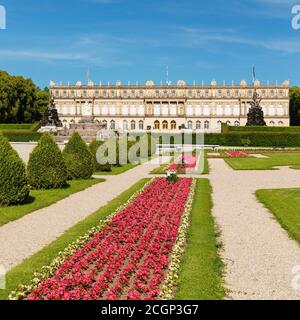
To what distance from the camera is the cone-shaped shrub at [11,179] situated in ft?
37.2

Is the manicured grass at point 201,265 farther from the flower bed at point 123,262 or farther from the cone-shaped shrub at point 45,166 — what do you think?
the cone-shaped shrub at point 45,166

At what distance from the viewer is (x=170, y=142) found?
48.8 meters

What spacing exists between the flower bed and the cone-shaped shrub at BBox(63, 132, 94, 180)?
663 cm

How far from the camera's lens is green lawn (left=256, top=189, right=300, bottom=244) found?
362 inches

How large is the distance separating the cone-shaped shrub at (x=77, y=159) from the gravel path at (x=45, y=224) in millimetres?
2007

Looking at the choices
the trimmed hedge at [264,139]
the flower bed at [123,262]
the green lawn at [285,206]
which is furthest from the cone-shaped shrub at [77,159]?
the trimmed hedge at [264,139]

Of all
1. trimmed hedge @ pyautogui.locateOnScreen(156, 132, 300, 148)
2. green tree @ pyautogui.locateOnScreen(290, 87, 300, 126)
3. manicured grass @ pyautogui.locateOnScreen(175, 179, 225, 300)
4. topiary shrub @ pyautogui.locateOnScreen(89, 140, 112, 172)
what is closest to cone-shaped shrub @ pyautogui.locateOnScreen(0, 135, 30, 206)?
manicured grass @ pyautogui.locateOnScreen(175, 179, 225, 300)

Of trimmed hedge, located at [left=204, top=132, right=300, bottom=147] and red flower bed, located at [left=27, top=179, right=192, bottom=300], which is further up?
trimmed hedge, located at [left=204, top=132, right=300, bottom=147]

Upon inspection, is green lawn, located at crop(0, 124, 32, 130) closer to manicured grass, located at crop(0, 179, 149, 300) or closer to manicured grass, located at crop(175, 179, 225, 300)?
manicured grass, located at crop(0, 179, 149, 300)

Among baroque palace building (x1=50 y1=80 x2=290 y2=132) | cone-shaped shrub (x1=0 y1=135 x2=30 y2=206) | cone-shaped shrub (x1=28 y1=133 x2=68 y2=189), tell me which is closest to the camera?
cone-shaped shrub (x1=0 y1=135 x2=30 y2=206)

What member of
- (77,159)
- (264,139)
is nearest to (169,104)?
(264,139)
